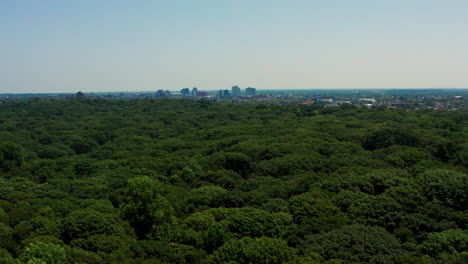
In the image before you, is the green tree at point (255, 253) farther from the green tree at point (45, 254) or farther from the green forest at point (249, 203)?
the green tree at point (45, 254)

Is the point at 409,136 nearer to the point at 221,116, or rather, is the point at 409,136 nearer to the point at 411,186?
the point at 411,186

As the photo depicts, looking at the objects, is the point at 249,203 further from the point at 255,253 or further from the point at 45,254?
the point at 45,254

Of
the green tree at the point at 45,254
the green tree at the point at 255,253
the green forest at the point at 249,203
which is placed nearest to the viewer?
the green tree at the point at 45,254

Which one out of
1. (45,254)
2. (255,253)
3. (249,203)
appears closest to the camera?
(45,254)

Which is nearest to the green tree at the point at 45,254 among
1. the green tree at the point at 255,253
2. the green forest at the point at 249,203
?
the green forest at the point at 249,203

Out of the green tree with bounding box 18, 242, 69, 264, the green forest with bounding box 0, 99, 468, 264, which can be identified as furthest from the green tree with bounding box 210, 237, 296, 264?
the green tree with bounding box 18, 242, 69, 264

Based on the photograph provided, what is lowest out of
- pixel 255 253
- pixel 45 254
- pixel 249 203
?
pixel 249 203

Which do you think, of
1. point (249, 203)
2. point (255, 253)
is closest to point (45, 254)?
point (255, 253)

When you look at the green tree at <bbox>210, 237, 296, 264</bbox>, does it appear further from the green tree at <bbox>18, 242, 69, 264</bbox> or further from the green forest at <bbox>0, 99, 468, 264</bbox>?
the green tree at <bbox>18, 242, 69, 264</bbox>
